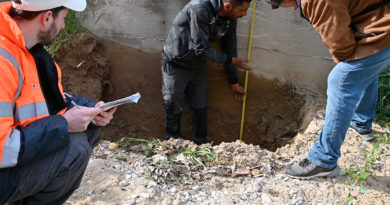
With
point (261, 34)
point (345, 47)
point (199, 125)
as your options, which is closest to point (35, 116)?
point (345, 47)

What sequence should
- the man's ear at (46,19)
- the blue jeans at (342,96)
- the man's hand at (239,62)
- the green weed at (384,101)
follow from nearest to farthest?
the man's ear at (46,19), the blue jeans at (342,96), the green weed at (384,101), the man's hand at (239,62)

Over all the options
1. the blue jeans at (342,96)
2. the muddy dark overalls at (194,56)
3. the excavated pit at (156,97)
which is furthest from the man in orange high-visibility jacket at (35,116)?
the excavated pit at (156,97)

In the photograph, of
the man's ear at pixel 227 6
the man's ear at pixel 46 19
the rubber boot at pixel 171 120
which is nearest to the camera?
the man's ear at pixel 46 19

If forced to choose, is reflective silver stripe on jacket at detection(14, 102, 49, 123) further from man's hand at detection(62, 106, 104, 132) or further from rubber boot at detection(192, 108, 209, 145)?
rubber boot at detection(192, 108, 209, 145)

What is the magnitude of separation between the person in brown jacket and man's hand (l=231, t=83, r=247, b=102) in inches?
56.9

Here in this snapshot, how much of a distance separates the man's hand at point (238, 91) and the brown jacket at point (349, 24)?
1.65 metres

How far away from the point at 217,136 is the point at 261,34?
1.33m

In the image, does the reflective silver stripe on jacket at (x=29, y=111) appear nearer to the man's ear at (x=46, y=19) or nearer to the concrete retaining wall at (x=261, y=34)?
the man's ear at (x=46, y=19)

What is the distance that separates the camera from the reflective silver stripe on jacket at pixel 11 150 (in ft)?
5.32

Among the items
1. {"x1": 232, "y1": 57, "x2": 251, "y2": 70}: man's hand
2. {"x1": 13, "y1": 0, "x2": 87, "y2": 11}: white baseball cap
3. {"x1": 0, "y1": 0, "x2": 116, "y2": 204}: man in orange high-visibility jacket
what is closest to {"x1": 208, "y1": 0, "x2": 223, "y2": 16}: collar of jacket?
{"x1": 232, "y1": 57, "x2": 251, "y2": 70}: man's hand

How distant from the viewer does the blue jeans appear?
226 centimetres

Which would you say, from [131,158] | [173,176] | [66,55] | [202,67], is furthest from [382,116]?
[66,55]

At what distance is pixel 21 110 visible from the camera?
1753 millimetres

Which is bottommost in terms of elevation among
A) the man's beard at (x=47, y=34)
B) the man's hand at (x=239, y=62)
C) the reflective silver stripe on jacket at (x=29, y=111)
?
the man's hand at (x=239, y=62)
